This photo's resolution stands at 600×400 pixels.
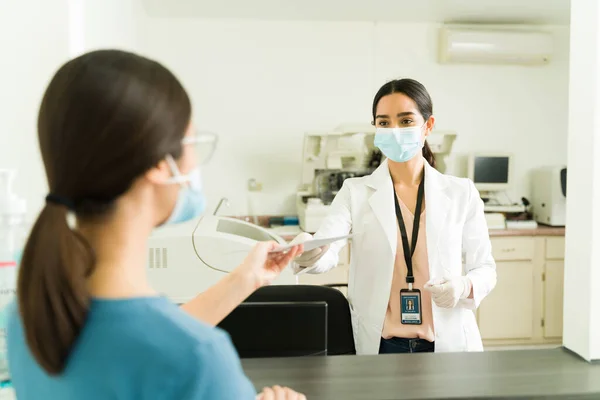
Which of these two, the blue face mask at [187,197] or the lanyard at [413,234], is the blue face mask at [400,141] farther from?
the blue face mask at [187,197]

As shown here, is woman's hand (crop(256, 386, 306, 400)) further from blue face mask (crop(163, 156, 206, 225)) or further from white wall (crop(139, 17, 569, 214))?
white wall (crop(139, 17, 569, 214))

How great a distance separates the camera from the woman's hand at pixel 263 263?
3.29ft

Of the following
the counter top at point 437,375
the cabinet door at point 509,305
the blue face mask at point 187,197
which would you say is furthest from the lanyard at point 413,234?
the cabinet door at point 509,305

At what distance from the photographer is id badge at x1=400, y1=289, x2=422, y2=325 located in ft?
4.92

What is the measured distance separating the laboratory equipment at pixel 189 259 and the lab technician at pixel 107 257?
1.07 meters

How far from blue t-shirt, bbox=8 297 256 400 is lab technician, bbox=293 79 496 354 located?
93cm

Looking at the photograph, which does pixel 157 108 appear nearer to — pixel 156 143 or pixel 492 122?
pixel 156 143

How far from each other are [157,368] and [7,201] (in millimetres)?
747

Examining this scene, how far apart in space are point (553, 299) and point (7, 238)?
3690mm

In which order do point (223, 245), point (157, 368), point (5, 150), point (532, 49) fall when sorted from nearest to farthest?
point (157, 368) < point (5, 150) < point (223, 245) < point (532, 49)

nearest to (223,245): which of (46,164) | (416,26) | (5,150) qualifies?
(5,150)

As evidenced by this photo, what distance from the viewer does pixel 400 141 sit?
1.64 metres

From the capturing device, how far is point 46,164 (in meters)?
0.56

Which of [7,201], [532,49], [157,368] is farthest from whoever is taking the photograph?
[532,49]
